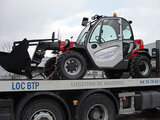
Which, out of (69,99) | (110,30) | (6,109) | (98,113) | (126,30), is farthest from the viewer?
(126,30)

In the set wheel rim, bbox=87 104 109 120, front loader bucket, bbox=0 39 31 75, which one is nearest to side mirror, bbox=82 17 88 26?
front loader bucket, bbox=0 39 31 75

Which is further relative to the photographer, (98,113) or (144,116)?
(144,116)

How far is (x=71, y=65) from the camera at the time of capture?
507cm

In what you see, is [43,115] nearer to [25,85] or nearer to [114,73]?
[25,85]

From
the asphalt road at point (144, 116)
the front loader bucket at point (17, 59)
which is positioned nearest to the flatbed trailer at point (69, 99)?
the front loader bucket at point (17, 59)

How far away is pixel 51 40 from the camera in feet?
19.4

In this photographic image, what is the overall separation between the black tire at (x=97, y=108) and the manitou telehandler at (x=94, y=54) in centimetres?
86

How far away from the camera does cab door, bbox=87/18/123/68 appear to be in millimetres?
5363

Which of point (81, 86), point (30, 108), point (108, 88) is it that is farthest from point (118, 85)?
point (30, 108)

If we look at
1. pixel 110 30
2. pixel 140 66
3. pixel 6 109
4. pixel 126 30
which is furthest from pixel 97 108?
pixel 126 30

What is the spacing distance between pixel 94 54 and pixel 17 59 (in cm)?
225

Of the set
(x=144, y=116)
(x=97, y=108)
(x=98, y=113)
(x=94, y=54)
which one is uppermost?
(x=94, y=54)

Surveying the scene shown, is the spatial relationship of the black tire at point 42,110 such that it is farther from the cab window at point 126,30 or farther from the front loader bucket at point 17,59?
the cab window at point 126,30

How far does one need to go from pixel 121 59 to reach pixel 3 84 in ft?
12.0
